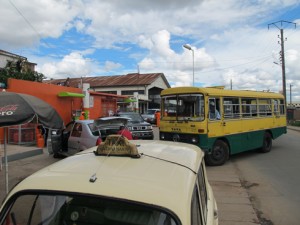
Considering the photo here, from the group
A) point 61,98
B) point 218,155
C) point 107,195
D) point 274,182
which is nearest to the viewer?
point 107,195

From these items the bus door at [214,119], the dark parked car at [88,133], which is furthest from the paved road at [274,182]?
the dark parked car at [88,133]

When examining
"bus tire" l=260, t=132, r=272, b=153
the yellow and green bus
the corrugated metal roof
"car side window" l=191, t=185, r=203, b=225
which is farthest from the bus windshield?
the corrugated metal roof

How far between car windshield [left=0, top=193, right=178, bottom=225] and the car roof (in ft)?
0.17

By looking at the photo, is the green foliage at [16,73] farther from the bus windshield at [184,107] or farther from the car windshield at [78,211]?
the car windshield at [78,211]

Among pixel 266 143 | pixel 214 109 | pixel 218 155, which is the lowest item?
pixel 218 155

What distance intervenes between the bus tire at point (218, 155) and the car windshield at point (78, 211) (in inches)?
391

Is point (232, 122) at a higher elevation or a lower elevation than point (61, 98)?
lower

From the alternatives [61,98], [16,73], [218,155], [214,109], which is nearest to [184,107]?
[214,109]

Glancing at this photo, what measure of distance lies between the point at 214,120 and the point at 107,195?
10265 mm

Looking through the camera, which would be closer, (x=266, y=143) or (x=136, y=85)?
(x=266, y=143)

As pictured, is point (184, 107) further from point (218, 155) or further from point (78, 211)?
point (78, 211)

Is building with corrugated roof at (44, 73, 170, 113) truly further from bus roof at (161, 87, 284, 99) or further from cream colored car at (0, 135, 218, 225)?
cream colored car at (0, 135, 218, 225)

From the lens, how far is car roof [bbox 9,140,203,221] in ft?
7.05

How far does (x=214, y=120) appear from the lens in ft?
39.8
